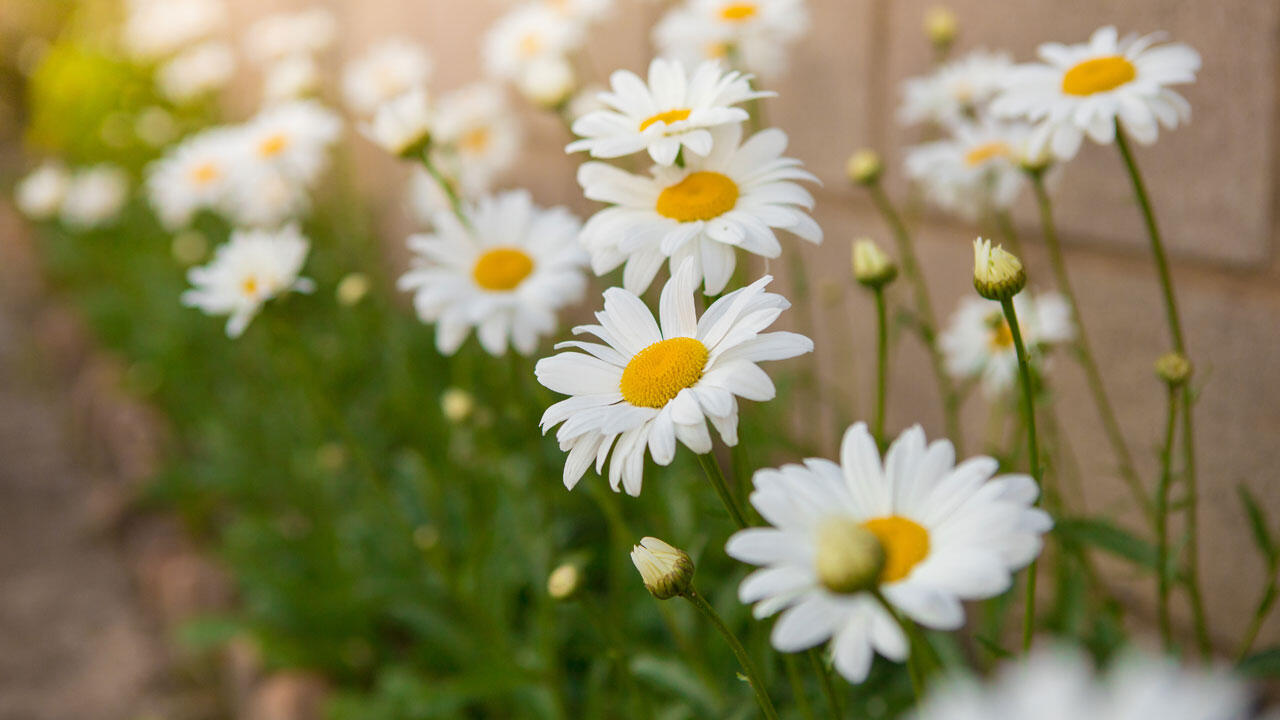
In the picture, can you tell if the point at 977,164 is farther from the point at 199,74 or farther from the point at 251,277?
the point at 199,74

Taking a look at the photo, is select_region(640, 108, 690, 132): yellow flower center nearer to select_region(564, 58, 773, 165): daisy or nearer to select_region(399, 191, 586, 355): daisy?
select_region(564, 58, 773, 165): daisy

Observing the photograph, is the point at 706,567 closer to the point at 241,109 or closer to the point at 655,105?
the point at 655,105

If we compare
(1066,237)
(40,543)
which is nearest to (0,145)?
(40,543)

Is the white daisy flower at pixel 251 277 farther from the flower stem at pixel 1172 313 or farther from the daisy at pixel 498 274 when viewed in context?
the flower stem at pixel 1172 313

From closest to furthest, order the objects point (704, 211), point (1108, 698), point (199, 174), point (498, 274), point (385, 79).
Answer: point (1108, 698), point (704, 211), point (498, 274), point (199, 174), point (385, 79)

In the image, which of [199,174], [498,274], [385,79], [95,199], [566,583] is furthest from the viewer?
[95,199]

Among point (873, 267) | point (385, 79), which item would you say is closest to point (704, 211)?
point (873, 267)
